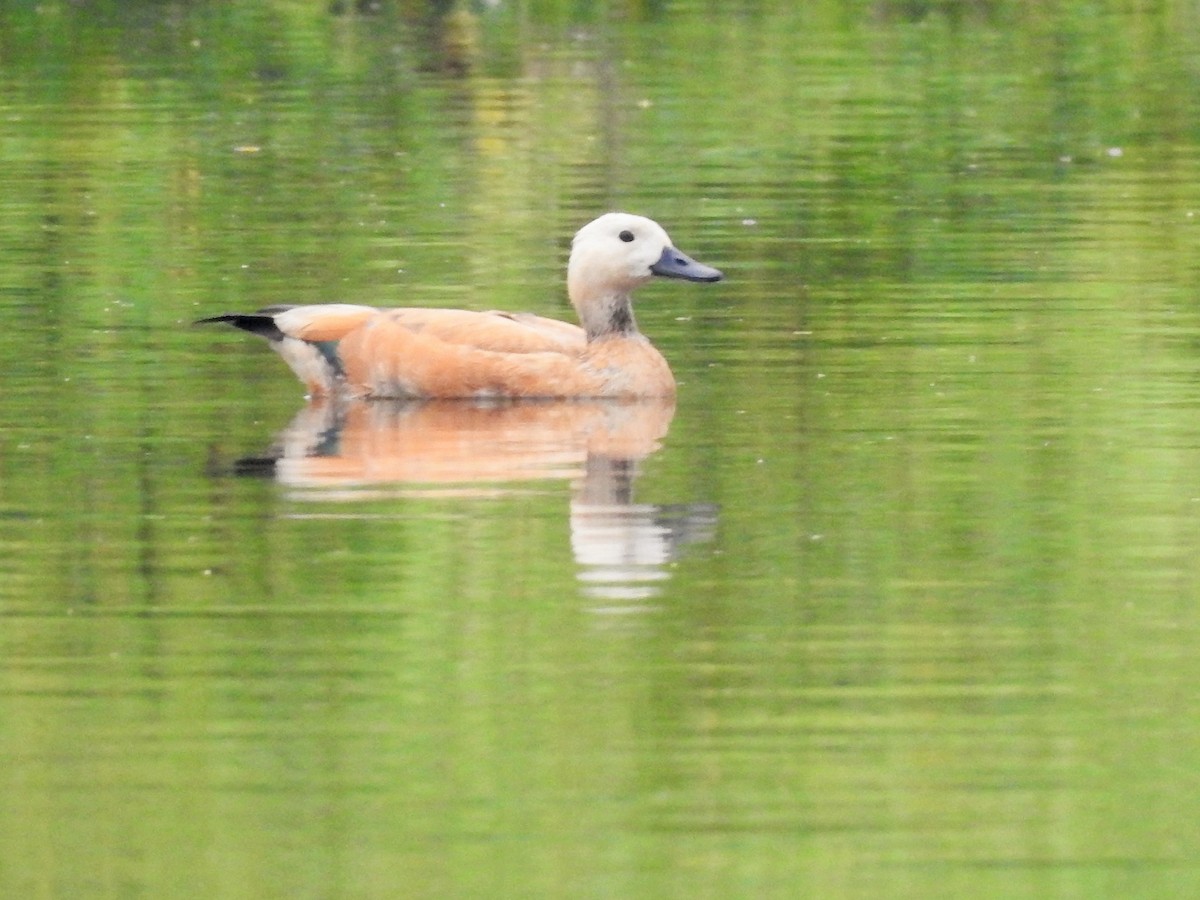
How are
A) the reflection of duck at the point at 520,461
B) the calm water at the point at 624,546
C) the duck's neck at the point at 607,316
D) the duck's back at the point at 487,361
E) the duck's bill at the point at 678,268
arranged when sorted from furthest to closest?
the duck's bill at the point at 678,268 < the duck's neck at the point at 607,316 < the duck's back at the point at 487,361 < the reflection of duck at the point at 520,461 < the calm water at the point at 624,546

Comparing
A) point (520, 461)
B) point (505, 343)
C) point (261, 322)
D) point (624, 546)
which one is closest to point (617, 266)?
point (505, 343)

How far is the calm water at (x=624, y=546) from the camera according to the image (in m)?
6.65

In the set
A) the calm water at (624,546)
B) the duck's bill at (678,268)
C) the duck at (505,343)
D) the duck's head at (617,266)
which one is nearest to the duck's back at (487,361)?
the duck at (505,343)

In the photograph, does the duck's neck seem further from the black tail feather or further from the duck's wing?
the black tail feather

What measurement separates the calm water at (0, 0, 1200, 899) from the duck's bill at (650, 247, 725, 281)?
0.40 meters

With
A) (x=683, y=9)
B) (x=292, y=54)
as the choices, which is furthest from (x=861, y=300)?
(x=683, y=9)

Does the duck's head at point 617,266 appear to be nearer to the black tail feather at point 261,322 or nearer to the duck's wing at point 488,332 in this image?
the duck's wing at point 488,332

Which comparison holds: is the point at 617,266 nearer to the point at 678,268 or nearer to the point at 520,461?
the point at 678,268

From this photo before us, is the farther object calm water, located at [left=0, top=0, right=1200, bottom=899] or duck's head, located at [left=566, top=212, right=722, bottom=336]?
duck's head, located at [left=566, top=212, right=722, bottom=336]

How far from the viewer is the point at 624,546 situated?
938cm

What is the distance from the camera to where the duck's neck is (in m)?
12.5

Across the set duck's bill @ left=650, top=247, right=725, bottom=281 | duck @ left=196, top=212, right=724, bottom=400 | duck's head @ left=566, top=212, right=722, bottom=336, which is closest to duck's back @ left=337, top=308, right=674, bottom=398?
duck @ left=196, top=212, right=724, bottom=400

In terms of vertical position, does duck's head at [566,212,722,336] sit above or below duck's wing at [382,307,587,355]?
above

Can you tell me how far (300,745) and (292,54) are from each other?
70.2 feet
